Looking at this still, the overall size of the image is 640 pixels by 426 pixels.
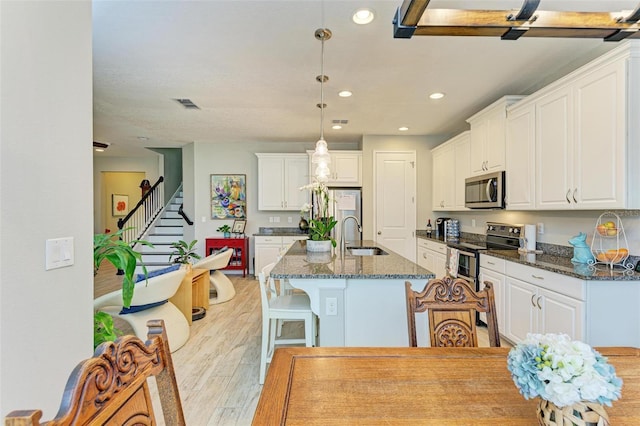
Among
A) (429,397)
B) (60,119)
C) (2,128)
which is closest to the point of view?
(429,397)

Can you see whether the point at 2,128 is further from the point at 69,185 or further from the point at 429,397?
the point at 429,397

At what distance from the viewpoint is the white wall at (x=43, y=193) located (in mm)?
1224

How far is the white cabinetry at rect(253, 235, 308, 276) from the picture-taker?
19.8 feet

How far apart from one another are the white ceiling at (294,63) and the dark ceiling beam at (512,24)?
1.27 m

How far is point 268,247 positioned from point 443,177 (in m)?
3.32

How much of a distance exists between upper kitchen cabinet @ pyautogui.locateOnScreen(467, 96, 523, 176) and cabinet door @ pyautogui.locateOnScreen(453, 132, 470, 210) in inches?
5.8

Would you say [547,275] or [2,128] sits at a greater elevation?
[2,128]

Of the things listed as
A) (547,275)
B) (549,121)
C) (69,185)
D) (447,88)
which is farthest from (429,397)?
(447,88)

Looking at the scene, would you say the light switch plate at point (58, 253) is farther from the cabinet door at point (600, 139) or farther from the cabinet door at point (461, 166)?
the cabinet door at point (461, 166)

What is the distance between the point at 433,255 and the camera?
16.2 feet

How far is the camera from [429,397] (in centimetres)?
95

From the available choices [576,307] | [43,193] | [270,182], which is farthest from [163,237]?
[576,307]

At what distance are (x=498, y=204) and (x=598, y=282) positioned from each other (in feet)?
5.21

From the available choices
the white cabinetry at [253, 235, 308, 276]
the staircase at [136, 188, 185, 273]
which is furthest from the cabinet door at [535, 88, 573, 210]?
the staircase at [136, 188, 185, 273]
